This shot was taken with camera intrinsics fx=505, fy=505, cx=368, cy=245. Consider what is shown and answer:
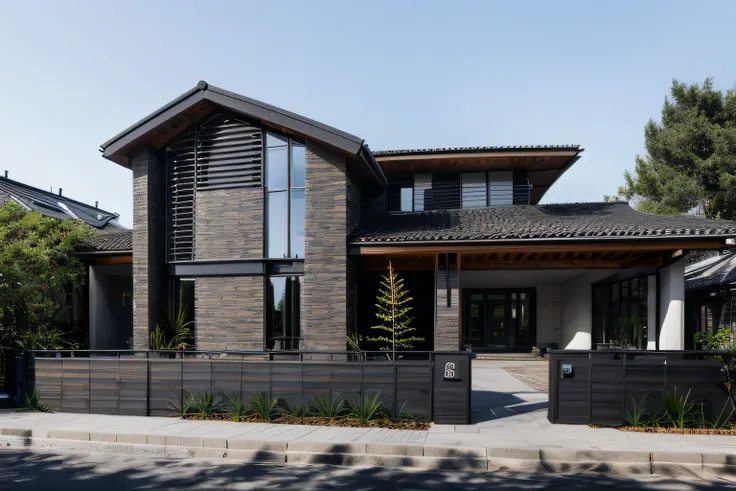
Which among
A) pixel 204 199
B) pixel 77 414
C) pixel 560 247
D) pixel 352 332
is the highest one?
pixel 204 199

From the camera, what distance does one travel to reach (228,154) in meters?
14.0

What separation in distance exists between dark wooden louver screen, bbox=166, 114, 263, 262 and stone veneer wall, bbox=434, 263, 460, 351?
566 centimetres

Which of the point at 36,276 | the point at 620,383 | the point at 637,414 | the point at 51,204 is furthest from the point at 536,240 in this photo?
the point at 51,204

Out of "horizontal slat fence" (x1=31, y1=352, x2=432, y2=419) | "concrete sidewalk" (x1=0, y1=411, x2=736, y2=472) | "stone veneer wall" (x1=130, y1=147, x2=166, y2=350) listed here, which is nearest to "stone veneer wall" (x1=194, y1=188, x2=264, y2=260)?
"stone veneer wall" (x1=130, y1=147, x2=166, y2=350)

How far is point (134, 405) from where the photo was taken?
10.3m

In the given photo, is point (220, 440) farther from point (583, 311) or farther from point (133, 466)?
point (583, 311)

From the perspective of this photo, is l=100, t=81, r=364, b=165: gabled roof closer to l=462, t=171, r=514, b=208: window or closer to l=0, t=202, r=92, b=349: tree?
l=0, t=202, r=92, b=349: tree

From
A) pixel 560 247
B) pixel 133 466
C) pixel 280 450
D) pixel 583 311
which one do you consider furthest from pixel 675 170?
pixel 133 466

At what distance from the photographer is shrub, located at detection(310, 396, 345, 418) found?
9492 millimetres

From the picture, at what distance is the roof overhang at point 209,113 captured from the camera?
42.5 feet

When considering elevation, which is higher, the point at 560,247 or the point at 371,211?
the point at 371,211

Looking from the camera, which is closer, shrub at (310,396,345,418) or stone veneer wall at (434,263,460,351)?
shrub at (310,396,345,418)

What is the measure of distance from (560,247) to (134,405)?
10.4m

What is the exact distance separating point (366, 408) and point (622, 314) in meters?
11.1
